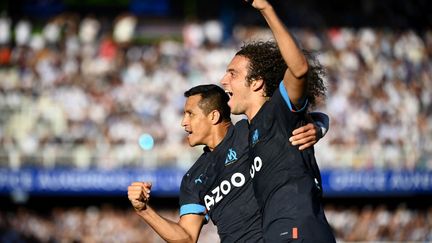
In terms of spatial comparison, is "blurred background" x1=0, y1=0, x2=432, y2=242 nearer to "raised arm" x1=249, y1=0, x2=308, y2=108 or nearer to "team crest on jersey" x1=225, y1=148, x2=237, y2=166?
"team crest on jersey" x1=225, y1=148, x2=237, y2=166

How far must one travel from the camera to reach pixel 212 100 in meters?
6.15

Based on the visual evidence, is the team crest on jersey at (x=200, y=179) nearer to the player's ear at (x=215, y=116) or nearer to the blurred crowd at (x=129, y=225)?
the player's ear at (x=215, y=116)

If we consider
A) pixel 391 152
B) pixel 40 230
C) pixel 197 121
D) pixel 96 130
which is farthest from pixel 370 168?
pixel 197 121

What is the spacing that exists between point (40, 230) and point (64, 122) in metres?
2.33

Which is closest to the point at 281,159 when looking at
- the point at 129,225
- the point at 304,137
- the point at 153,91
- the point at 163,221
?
the point at 304,137

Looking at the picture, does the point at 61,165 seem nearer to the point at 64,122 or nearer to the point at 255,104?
the point at 64,122

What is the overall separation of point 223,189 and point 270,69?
90 centimetres

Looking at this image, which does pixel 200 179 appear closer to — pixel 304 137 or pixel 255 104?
pixel 255 104

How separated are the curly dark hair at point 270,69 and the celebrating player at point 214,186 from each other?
0.63m

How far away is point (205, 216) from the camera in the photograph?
5.89 metres

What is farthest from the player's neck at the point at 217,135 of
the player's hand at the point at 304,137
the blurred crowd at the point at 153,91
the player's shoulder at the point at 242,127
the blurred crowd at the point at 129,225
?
the blurred crowd at the point at 129,225

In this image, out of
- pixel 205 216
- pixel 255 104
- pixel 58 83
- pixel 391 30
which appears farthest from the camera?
pixel 391 30

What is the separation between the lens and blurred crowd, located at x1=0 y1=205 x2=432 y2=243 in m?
18.1

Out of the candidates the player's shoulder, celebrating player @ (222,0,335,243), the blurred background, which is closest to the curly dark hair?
celebrating player @ (222,0,335,243)
